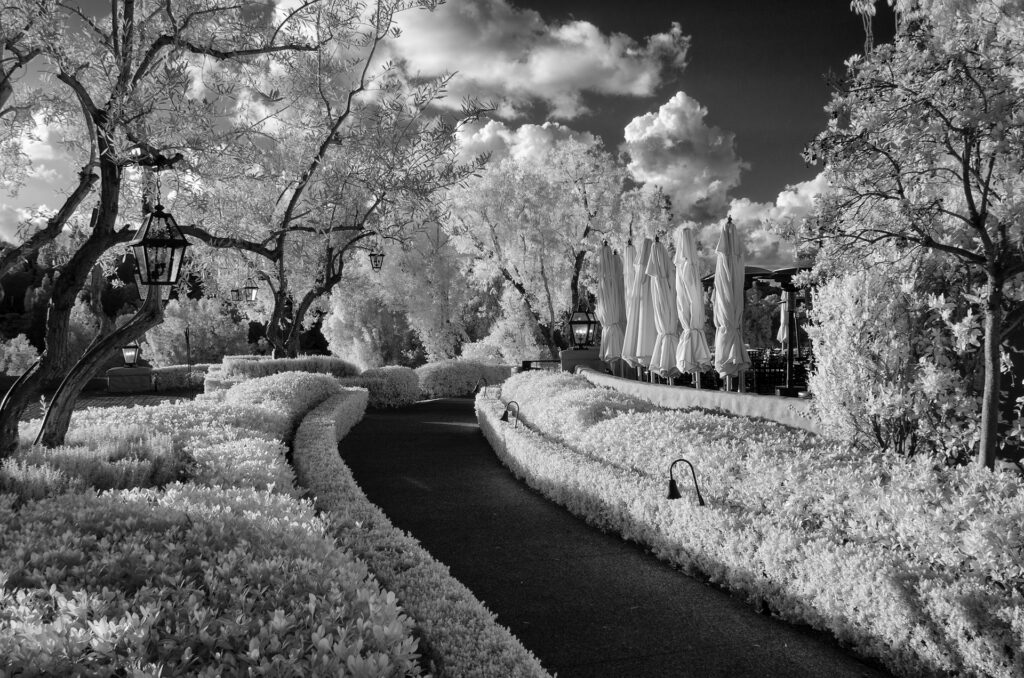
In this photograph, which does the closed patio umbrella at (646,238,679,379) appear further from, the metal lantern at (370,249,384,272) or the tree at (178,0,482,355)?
the metal lantern at (370,249,384,272)

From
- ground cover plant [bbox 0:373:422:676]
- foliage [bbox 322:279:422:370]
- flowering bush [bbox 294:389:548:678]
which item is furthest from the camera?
foliage [bbox 322:279:422:370]

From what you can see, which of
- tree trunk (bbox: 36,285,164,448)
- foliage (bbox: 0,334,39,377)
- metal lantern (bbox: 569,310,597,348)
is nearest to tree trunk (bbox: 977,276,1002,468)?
tree trunk (bbox: 36,285,164,448)

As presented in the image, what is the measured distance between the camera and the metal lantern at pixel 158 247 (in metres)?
6.08

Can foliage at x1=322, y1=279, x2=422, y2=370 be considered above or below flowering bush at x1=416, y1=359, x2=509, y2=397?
above

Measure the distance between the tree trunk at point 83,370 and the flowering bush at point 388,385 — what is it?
13458mm

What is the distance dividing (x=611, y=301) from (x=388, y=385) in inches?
356

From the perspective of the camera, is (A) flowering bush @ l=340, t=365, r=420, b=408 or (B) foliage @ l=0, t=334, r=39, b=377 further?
(B) foliage @ l=0, t=334, r=39, b=377

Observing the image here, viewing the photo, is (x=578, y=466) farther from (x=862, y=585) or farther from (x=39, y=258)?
(x=39, y=258)

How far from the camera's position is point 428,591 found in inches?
151

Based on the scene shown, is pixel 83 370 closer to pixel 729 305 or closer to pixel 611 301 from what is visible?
pixel 729 305

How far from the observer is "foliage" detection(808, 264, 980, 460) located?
692 cm

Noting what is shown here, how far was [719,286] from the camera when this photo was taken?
10.6 metres

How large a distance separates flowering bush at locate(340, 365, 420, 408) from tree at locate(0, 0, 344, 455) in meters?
13.0

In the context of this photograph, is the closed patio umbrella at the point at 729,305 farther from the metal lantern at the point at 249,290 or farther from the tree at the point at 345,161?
the metal lantern at the point at 249,290
